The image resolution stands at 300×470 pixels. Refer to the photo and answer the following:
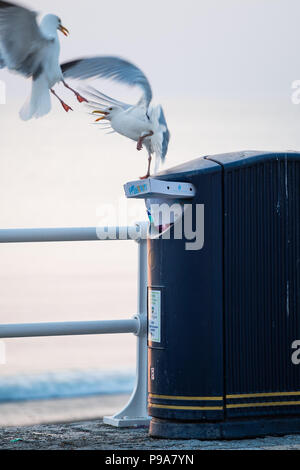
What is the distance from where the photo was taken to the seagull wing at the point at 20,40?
4453mm

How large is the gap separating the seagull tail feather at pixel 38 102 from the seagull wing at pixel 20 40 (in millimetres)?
77

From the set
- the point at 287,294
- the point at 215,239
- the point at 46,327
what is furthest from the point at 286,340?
the point at 46,327

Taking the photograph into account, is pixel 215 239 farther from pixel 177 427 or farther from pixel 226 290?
pixel 177 427

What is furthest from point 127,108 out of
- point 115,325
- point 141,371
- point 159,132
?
point 141,371

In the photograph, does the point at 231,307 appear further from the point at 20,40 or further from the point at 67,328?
the point at 20,40

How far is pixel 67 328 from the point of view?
4559 millimetres

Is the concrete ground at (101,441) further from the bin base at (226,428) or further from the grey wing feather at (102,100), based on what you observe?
the grey wing feather at (102,100)

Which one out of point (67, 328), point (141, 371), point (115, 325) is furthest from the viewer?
point (141, 371)

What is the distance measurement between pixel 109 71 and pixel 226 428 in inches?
73.4

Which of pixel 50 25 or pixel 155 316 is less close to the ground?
pixel 50 25

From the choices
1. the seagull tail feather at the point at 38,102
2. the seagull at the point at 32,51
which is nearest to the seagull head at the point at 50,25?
the seagull at the point at 32,51

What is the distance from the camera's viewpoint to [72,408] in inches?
319

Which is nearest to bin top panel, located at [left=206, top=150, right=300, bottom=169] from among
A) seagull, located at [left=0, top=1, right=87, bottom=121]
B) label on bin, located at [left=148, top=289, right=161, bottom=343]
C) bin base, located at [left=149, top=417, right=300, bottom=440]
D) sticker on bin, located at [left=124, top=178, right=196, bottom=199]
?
sticker on bin, located at [left=124, top=178, right=196, bottom=199]

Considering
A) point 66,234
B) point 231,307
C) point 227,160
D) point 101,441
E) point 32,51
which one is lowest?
point 101,441
